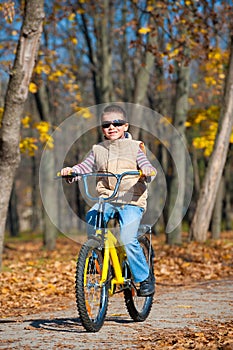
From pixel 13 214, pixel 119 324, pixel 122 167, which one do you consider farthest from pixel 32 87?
pixel 13 214

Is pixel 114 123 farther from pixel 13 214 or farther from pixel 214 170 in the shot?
pixel 13 214

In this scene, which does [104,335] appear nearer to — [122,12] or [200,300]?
[200,300]

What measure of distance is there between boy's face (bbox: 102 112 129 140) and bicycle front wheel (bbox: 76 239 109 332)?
105 cm

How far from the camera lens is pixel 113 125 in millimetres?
6258

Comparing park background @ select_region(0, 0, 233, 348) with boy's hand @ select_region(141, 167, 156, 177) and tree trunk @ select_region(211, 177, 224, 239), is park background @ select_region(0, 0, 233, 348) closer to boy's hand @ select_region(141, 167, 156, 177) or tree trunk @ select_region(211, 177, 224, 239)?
tree trunk @ select_region(211, 177, 224, 239)

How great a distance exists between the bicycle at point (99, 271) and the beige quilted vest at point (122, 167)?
22 cm

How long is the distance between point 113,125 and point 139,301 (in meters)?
1.84

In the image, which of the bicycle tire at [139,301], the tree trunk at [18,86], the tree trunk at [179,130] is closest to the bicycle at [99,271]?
the bicycle tire at [139,301]

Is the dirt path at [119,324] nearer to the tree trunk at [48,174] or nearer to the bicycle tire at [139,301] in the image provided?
the bicycle tire at [139,301]

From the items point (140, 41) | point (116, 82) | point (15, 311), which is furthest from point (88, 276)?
point (116, 82)

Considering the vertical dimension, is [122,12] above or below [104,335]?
above

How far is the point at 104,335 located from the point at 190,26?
1021cm

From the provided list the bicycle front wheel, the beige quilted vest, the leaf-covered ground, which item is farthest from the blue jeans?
the leaf-covered ground

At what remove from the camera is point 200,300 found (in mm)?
8125
